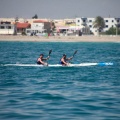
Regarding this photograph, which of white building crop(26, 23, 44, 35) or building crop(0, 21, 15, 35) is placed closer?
building crop(0, 21, 15, 35)

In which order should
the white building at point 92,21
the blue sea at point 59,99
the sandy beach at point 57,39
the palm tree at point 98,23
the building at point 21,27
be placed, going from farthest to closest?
the white building at point 92,21, the palm tree at point 98,23, the building at point 21,27, the sandy beach at point 57,39, the blue sea at point 59,99

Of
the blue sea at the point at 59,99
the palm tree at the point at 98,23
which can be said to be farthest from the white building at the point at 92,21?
the blue sea at the point at 59,99

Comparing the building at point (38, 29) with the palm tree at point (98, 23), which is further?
the palm tree at point (98, 23)

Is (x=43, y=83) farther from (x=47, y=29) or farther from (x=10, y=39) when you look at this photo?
(x=47, y=29)

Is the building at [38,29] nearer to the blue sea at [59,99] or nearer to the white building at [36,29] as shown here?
the white building at [36,29]

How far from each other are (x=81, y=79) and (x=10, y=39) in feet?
282

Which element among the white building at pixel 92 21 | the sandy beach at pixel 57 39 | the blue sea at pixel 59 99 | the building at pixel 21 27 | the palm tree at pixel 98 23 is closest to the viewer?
the blue sea at pixel 59 99

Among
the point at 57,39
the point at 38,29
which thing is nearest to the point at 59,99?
the point at 57,39

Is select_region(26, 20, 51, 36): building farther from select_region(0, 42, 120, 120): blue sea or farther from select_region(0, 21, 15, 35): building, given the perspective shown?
select_region(0, 42, 120, 120): blue sea

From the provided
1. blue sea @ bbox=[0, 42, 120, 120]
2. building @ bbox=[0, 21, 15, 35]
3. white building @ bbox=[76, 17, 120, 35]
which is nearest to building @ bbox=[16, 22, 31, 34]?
building @ bbox=[0, 21, 15, 35]

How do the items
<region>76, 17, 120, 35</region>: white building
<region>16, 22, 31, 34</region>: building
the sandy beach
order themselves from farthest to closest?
1. <region>76, 17, 120, 35</region>: white building
2. <region>16, 22, 31, 34</region>: building
3. the sandy beach

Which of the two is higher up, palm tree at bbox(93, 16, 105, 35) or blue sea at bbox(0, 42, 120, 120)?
palm tree at bbox(93, 16, 105, 35)

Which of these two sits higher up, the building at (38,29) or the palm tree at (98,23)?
the palm tree at (98,23)

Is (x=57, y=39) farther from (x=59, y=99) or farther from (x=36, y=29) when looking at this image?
(x=59, y=99)
